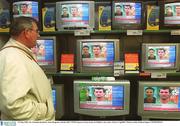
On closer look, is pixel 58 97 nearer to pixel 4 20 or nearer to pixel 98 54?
pixel 98 54

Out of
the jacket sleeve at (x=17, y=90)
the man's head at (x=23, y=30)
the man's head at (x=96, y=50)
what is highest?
the man's head at (x=23, y=30)

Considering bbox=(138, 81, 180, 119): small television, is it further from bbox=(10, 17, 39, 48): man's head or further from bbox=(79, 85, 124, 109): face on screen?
bbox=(10, 17, 39, 48): man's head

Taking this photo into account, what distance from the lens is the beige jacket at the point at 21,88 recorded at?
5.70 feet

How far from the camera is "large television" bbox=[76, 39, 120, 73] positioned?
288 centimetres

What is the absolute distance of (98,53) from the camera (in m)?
2.90

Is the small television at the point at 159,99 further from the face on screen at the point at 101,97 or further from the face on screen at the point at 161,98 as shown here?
the face on screen at the point at 101,97

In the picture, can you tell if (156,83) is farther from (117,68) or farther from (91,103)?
(91,103)

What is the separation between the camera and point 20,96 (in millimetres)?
1727

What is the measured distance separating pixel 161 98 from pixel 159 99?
22mm

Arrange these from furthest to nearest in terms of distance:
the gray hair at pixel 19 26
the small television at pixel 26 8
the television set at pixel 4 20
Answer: the television set at pixel 4 20 < the small television at pixel 26 8 < the gray hair at pixel 19 26

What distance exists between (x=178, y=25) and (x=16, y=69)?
69.1 inches

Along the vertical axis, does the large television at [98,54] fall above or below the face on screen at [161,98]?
above

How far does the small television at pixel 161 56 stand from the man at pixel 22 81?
124 centimetres

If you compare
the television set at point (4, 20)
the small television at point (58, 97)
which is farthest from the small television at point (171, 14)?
the television set at point (4, 20)
